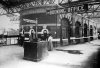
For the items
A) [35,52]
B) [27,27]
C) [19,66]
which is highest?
[27,27]

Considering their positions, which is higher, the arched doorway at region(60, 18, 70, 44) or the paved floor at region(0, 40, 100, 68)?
the arched doorway at region(60, 18, 70, 44)

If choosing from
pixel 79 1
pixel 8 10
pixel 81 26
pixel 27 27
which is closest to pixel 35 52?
pixel 79 1

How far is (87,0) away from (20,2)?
987 centimetres

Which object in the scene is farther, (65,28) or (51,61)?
(65,28)

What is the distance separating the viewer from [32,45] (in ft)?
24.7

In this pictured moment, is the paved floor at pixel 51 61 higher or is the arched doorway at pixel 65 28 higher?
the arched doorway at pixel 65 28

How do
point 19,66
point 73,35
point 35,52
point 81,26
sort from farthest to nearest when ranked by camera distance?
point 81,26 < point 73,35 < point 35,52 < point 19,66

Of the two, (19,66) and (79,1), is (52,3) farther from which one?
(19,66)

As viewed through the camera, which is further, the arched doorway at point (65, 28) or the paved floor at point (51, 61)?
the arched doorway at point (65, 28)

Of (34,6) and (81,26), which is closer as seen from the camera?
(34,6)

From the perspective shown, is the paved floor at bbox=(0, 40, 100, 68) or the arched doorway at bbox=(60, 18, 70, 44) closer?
the paved floor at bbox=(0, 40, 100, 68)

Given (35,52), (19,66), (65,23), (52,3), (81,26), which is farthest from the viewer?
(81,26)

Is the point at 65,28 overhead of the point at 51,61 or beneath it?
overhead

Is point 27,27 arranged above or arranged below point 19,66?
above
